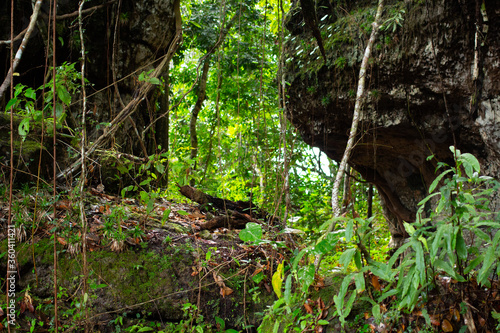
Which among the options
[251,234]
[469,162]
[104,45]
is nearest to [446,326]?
[469,162]

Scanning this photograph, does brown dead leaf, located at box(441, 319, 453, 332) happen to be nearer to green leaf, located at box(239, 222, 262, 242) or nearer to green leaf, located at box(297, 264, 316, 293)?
green leaf, located at box(297, 264, 316, 293)

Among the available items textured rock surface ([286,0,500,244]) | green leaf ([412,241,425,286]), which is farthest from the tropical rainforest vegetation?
textured rock surface ([286,0,500,244])

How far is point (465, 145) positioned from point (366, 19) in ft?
6.83

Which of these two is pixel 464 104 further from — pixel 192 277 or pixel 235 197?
pixel 235 197

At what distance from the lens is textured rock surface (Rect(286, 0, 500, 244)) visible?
4.17m

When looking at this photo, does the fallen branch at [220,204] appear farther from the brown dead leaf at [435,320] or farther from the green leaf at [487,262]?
the green leaf at [487,262]

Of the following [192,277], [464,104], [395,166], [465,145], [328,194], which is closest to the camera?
[192,277]

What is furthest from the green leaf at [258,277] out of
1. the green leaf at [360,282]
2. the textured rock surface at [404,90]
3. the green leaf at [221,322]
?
the textured rock surface at [404,90]

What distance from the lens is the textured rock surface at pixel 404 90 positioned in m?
4.17

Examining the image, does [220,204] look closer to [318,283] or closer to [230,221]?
[230,221]

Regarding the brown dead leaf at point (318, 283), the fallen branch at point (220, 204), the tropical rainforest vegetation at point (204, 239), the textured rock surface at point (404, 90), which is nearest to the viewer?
the tropical rainforest vegetation at point (204, 239)

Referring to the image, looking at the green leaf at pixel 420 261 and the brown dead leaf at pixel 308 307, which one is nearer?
the green leaf at pixel 420 261

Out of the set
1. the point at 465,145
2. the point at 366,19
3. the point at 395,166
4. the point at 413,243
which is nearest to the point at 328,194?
the point at 395,166

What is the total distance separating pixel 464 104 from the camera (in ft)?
14.6
